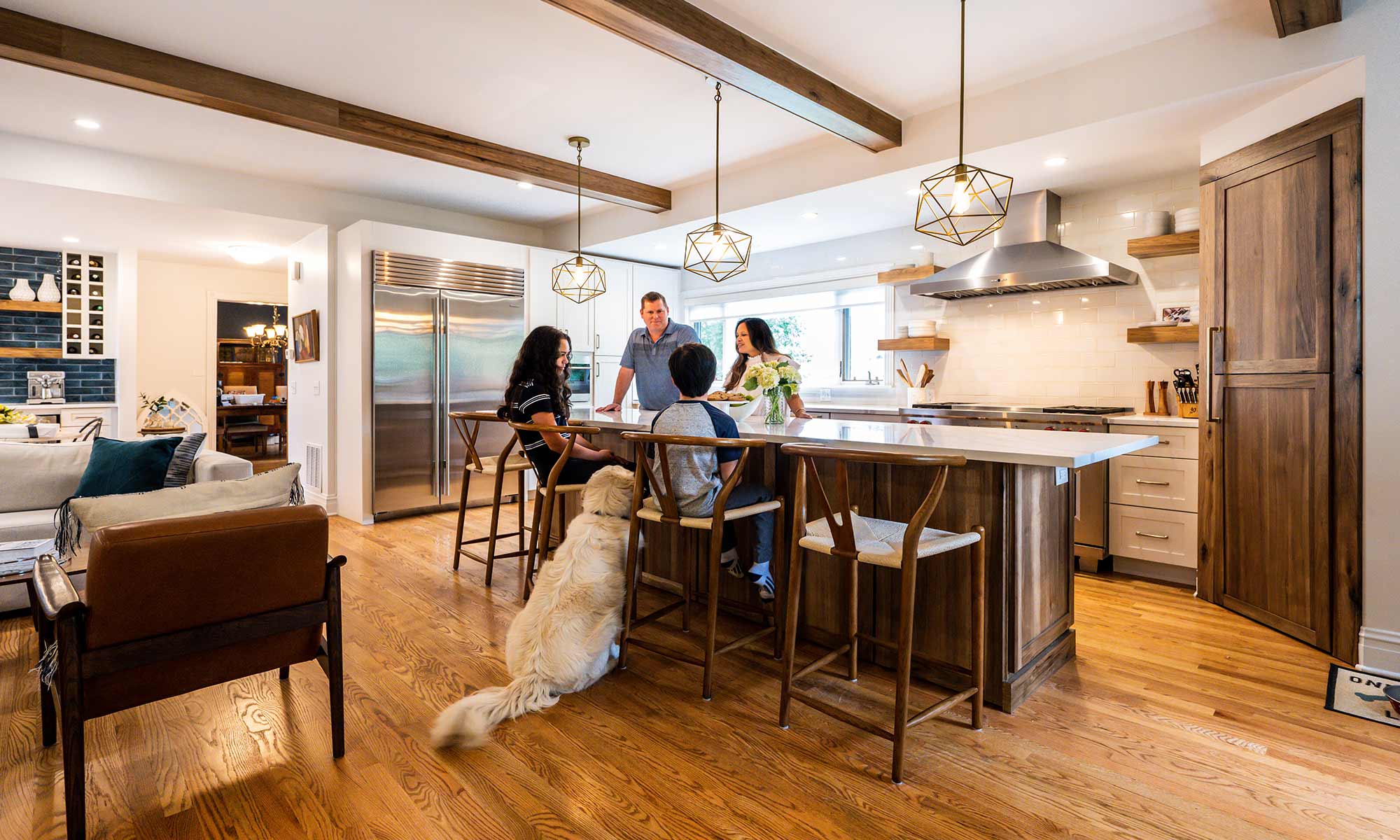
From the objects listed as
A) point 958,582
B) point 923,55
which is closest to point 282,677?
point 958,582

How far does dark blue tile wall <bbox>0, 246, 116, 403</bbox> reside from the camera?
644cm

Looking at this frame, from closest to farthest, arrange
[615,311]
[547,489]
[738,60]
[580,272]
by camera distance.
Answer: [738,60] → [547,489] → [580,272] → [615,311]

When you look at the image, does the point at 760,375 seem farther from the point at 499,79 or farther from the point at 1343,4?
the point at 1343,4

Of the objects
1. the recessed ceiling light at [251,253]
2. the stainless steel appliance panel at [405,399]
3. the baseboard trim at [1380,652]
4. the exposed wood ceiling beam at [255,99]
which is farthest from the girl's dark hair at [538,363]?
the recessed ceiling light at [251,253]

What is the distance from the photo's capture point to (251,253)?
641 cm

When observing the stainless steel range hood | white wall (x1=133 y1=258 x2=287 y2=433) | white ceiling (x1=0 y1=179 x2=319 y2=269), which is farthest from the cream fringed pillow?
white wall (x1=133 y1=258 x2=287 y2=433)

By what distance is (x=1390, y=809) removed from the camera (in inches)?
66.8

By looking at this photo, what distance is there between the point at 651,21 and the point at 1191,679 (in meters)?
3.18

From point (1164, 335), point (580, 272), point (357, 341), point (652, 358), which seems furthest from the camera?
point (580, 272)

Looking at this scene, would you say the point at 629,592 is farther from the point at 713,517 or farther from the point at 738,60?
the point at 738,60

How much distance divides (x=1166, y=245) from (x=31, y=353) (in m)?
9.41

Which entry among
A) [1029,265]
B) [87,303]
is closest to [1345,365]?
[1029,265]

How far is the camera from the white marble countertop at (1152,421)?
140 inches

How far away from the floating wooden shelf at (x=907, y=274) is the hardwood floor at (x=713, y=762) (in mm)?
3115
